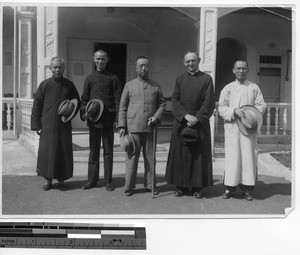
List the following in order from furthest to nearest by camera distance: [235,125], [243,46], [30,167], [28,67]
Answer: [243,46] → [28,67] → [30,167] → [235,125]

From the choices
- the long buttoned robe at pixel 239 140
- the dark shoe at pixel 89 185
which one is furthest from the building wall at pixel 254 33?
the dark shoe at pixel 89 185

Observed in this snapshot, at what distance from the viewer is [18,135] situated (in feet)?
20.3

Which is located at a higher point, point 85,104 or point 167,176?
point 85,104

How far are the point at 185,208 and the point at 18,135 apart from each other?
341 centimetres

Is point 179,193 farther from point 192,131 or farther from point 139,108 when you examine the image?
point 139,108

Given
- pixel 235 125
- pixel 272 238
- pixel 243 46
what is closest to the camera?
pixel 272 238

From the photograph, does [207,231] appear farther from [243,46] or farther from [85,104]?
[243,46]

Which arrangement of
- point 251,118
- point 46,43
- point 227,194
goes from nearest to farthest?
point 251,118 < point 227,194 < point 46,43

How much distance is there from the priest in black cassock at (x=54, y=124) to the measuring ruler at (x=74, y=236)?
3.78 feet

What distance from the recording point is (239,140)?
4.32 metres

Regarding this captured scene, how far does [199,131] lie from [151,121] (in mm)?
565

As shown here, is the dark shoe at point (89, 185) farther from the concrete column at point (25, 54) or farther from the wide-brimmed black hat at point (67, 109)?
the concrete column at point (25, 54)

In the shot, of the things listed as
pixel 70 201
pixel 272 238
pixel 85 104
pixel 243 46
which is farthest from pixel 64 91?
pixel 243 46

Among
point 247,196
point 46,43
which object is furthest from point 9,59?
point 247,196
